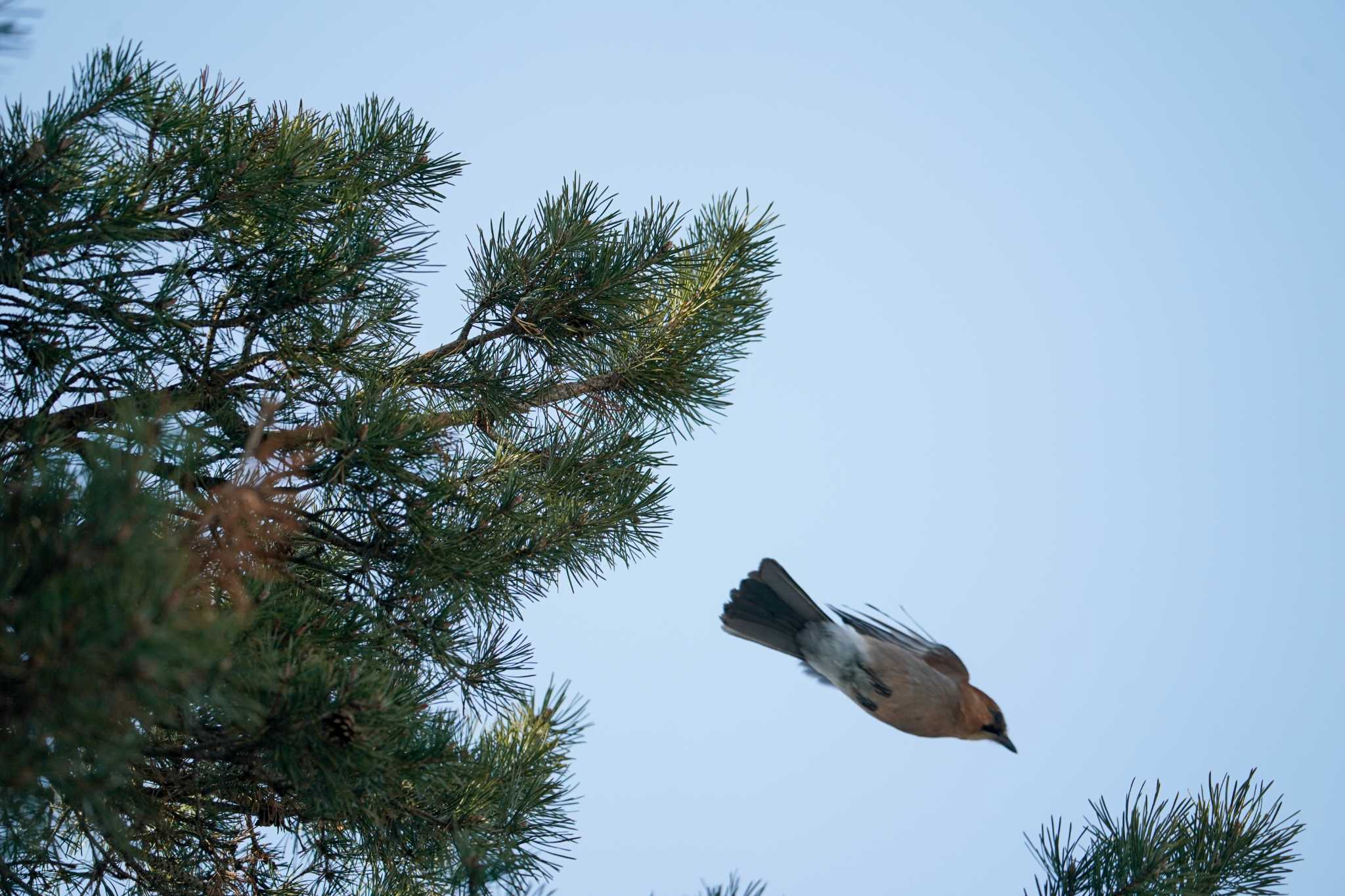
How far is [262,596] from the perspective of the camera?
1.56 meters

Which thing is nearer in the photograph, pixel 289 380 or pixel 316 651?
pixel 316 651

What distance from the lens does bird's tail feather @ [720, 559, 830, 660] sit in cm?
297

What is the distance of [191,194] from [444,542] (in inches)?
35.3

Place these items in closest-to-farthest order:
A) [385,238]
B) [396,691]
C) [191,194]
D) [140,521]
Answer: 1. [140,521]
2. [396,691]
3. [191,194]
4. [385,238]

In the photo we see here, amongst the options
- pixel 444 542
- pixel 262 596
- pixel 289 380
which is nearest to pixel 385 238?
pixel 289 380

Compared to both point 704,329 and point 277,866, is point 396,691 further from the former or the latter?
point 704,329

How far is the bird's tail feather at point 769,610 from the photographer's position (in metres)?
2.97

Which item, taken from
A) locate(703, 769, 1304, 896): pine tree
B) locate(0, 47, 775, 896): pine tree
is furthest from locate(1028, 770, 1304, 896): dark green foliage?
locate(0, 47, 775, 896): pine tree

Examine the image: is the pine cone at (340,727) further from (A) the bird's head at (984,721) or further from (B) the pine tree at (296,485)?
(A) the bird's head at (984,721)

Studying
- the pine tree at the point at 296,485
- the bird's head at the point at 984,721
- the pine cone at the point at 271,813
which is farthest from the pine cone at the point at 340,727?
the bird's head at the point at 984,721

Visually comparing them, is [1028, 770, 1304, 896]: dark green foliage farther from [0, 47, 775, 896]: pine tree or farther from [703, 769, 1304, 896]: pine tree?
[0, 47, 775, 896]: pine tree

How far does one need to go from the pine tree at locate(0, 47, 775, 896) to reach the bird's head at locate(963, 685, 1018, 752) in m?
0.94

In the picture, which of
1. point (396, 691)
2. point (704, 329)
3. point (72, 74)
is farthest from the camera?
point (704, 329)

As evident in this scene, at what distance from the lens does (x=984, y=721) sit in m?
2.58
